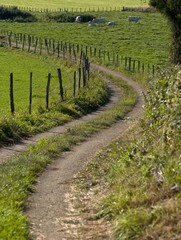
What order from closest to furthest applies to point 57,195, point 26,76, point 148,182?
point 148,182, point 57,195, point 26,76

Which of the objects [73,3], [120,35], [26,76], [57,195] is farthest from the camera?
[73,3]

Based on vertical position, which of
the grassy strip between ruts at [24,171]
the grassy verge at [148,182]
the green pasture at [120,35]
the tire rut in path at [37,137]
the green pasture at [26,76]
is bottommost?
the green pasture at [120,35]

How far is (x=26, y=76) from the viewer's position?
154 ft

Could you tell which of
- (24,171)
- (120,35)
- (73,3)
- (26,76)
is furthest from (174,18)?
(73,3)

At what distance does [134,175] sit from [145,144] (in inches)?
55.5

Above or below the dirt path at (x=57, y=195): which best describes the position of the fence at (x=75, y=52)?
below

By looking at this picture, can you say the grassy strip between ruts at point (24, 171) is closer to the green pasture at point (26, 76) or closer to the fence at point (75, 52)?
the green pasture at point (26, 76)

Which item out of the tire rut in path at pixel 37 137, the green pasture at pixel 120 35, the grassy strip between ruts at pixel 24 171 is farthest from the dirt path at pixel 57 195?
the green pasture at pixel 120 35

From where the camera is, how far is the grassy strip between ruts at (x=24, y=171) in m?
10.3

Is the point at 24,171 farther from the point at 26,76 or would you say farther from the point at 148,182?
the point at 26,76

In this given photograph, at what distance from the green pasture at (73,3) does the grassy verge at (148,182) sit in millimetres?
102599

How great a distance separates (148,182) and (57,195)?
281 cm

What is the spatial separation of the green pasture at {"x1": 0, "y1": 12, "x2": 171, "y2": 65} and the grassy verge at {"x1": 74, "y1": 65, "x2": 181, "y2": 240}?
44094mm

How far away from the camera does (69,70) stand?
47.7m
